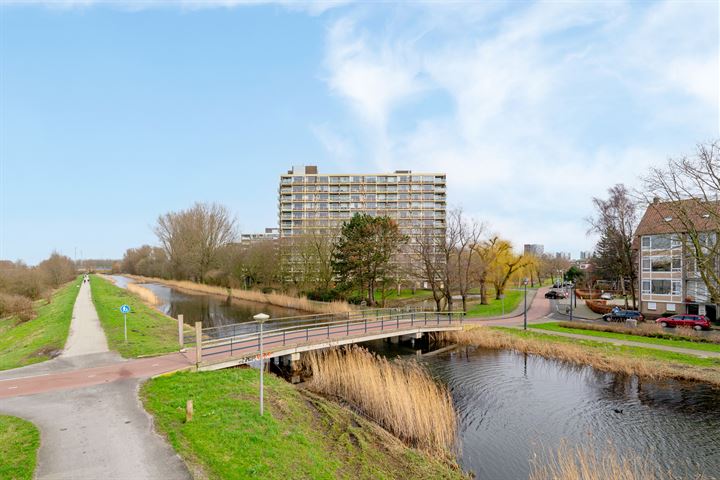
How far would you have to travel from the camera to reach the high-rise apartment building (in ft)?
308

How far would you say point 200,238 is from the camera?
6706 cm

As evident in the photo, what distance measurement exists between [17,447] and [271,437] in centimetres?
532

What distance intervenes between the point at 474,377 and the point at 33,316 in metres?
35.4

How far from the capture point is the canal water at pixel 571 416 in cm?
1139

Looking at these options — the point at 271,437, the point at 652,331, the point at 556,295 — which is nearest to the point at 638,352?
the point at 652,331

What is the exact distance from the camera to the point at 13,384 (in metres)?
12.9

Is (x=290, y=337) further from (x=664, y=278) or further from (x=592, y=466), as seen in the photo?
(x=664, y=278)

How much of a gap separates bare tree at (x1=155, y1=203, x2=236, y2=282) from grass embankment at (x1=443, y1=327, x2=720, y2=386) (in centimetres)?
5074

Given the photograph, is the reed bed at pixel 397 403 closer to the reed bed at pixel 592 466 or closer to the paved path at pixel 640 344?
the reed bed at pixel 592 466

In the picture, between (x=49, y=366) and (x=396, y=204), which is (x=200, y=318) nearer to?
(x=49, y=366)

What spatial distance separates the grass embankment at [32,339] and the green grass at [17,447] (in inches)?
290

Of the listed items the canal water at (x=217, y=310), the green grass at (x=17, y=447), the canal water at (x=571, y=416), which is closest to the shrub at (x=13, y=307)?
the canal water at (x=217, y=310)

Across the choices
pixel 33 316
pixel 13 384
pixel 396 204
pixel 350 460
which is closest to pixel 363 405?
pixel 350 460

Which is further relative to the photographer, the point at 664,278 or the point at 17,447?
the point at 664,278
